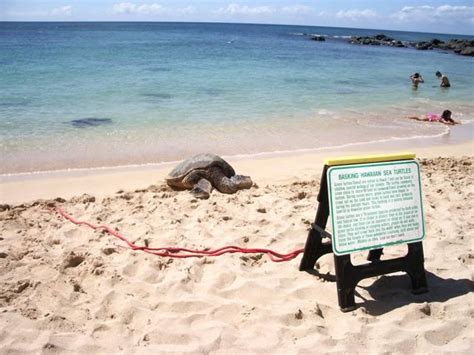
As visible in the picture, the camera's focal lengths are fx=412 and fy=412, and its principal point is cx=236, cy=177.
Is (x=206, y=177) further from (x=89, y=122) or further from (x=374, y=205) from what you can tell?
(x=89, y=122)

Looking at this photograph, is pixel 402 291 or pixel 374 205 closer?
pixel 374 205

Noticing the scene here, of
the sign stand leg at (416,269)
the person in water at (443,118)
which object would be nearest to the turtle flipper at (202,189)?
the sign stand leg at (416,269)

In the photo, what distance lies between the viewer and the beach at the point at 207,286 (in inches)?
109

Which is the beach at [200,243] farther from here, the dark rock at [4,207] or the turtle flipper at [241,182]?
the turtle flipper at [241,182]

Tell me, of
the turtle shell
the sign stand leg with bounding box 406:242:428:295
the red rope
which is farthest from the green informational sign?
the turtle shell

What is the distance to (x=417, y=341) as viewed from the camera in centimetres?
276

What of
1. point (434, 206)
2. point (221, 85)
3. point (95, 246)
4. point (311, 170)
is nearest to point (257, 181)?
point (311, 170)

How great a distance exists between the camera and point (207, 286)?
11.1ft

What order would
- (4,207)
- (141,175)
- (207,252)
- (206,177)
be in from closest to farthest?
(207,252)
(4,207)
(206,177)
(141,175)

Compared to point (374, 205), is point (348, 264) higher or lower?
lower

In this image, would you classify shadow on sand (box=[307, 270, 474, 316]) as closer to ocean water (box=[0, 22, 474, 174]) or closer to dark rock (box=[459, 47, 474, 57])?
ocean water (box=[0, 22, 474, 174])

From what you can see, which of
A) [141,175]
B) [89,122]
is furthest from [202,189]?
[89,122]

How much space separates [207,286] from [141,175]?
371 centimetres

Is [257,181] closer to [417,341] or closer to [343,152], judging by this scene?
[343,152]
